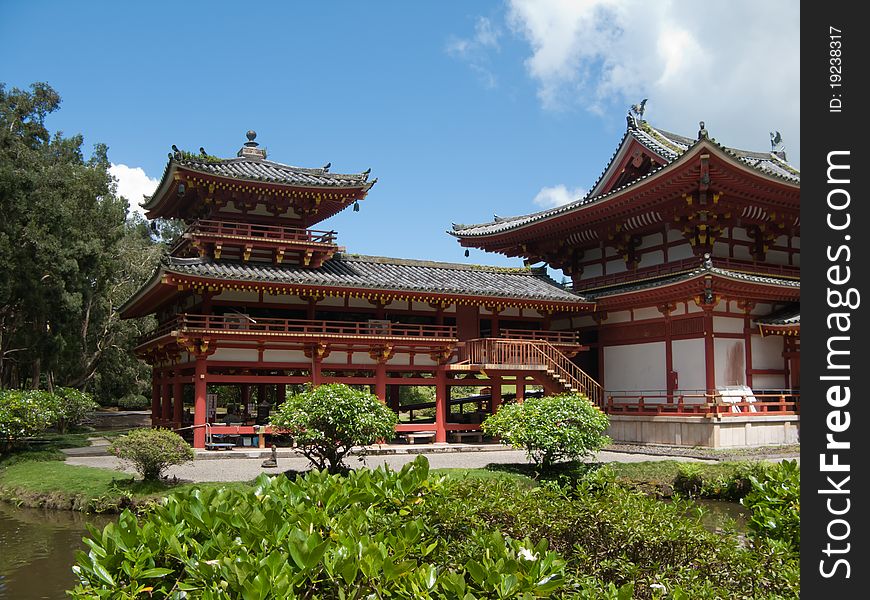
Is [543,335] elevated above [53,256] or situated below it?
below

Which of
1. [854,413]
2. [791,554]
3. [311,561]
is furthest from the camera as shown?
[791,554]

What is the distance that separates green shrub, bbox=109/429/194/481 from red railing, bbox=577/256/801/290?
18687 mm

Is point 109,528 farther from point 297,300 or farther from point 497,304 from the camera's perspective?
point 497,304

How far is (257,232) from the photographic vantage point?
27.1 meters

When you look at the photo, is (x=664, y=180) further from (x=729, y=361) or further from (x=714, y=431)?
(x=714, y=431)

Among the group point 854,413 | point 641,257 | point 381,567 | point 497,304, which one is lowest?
point 381,567

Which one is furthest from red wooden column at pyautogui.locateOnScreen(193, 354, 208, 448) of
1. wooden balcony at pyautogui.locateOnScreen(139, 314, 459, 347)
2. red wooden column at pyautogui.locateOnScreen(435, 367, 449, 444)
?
red wooden column at pyautogui.locateOnScreen(435, 367, 449, 444)

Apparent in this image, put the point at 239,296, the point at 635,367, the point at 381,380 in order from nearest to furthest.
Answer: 1. the point at 239,296
2. the point at 381,380
3. the point at 635,367

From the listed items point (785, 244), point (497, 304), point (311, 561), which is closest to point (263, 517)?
point (311, 561)

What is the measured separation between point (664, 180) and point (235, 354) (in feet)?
52.2

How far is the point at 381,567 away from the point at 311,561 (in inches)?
19.0

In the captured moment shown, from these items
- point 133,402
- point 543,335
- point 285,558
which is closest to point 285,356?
point 543,335

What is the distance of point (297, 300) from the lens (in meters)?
26.6

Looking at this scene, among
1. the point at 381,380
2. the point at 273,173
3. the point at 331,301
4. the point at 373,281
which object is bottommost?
the point at 381,380
